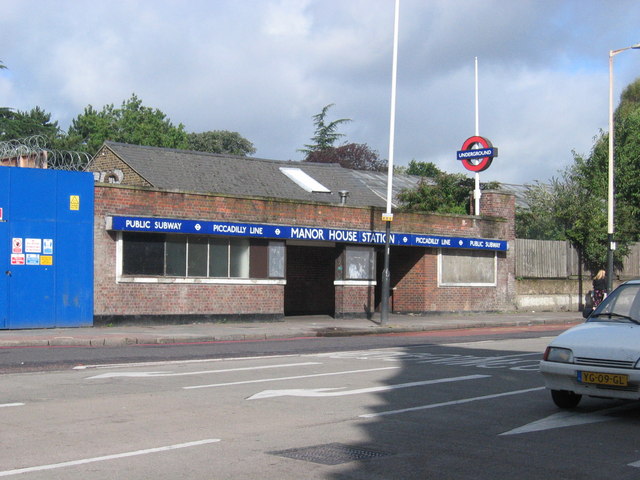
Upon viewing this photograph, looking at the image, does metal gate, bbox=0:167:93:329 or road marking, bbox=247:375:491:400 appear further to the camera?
metal gate, bbox=0:167:93:329

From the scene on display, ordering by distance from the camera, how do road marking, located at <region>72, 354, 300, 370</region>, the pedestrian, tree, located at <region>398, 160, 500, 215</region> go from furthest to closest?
tree, located at <region>398, 160, 500, 215</region> < the pedestrian < road marking, located at <region>72, 354, 300, 370</region>

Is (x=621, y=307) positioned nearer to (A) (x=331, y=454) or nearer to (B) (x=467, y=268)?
(A) (x=331, y=454)

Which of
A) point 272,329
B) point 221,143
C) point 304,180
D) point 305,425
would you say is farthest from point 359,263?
point 221,143

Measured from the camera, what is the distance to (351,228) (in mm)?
28250

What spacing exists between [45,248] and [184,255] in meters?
4.17

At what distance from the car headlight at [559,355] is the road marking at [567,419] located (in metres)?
0.66

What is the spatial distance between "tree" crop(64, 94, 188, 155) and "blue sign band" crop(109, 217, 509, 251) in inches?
1595

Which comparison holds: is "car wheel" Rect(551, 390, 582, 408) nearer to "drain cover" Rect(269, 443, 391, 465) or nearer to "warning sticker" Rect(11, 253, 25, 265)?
"drain cover" Rect(269, 443, 391, 465)

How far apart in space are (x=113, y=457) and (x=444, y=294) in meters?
24.9

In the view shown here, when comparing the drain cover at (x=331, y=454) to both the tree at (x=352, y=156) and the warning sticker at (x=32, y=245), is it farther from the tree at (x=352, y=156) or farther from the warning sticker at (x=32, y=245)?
the tree at (x=352, y=156)

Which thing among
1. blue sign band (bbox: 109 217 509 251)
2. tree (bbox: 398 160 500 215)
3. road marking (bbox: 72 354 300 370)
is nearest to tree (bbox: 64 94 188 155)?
tree (bbox: 398 160 500 215)

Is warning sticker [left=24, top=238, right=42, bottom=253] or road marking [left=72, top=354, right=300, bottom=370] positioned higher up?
warning sticker [left=24, top=238, right=42, bottom=253]

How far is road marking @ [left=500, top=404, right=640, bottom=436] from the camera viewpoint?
8.58 meters

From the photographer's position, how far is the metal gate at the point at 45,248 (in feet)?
69.5
